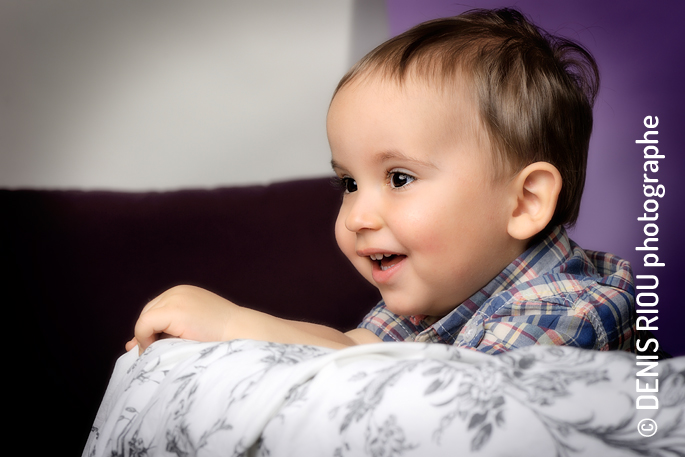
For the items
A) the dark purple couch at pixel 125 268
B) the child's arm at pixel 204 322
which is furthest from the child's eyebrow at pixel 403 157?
the dark purple couch at pixel 125 268

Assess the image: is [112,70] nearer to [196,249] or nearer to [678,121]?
[196,249]

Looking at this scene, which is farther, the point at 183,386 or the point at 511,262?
the point at 511,262

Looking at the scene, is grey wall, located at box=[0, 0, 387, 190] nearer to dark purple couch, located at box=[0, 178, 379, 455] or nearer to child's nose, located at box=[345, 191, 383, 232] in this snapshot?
dark purple couch, located at box=[0, 178, 379, 455]

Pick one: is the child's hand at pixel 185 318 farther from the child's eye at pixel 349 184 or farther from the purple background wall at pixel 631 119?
the purple background wall at pixel 631 119

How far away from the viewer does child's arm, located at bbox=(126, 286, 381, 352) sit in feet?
2.31

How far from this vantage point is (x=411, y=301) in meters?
0.82

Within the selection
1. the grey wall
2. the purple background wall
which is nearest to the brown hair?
the purple background wall

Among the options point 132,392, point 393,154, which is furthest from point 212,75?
point 132,392

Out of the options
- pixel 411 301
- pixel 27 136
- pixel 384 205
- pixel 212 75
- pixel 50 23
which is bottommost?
pixel 411 301

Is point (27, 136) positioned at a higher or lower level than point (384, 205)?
higher

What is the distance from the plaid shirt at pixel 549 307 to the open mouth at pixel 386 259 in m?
0.13

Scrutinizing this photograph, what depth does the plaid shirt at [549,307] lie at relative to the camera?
70cm

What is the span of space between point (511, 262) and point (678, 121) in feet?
2.35

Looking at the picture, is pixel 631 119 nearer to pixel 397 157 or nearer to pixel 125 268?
pixel 397 157
